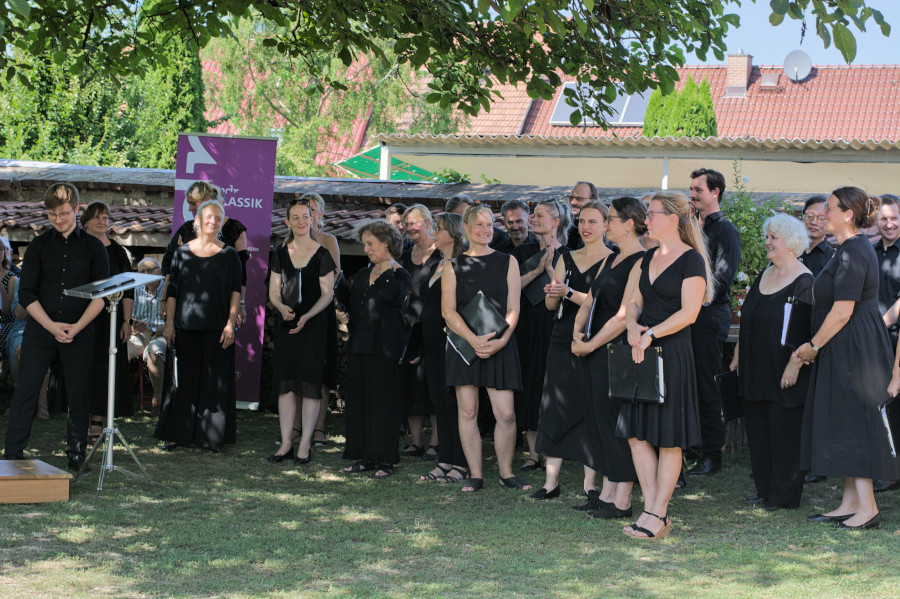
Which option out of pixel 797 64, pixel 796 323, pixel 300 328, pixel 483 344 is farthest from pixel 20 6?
pixel 797 64

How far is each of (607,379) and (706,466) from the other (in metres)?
1.87

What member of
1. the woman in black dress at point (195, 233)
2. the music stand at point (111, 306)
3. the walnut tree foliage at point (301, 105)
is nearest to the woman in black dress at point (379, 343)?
the woman in black dress at point (195, 233)

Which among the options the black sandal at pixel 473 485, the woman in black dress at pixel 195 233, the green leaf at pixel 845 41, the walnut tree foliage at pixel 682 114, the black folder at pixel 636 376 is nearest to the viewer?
the green leaf at pixel 845 41

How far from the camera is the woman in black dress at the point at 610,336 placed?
19.3 ft

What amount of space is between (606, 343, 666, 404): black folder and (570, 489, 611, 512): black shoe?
0.82 meters

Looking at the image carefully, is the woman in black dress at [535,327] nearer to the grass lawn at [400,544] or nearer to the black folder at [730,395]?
the grass lawn at [400,544]

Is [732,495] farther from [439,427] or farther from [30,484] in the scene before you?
[30,484]

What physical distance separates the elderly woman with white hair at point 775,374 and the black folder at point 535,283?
1.40 meters

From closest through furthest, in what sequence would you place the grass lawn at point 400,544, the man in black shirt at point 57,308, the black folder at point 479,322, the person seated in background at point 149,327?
the grass lawn at point 400,544, the black folder at point 479,322, the man in black shirt at point 57,308, the person seated in background at point 149,327

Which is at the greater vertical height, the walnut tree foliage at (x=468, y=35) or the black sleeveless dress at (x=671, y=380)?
the walnut tree foliage at (x=468, y=35)

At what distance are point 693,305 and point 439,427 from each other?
2349 millimetres

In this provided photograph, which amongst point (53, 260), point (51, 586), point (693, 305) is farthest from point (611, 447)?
point (53, 260)

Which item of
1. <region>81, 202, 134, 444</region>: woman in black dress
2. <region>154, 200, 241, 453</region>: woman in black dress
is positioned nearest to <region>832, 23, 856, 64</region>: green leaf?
<region>154, 200, 241, 453</region>: woman in black dress

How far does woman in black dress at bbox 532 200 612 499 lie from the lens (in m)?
6.29
